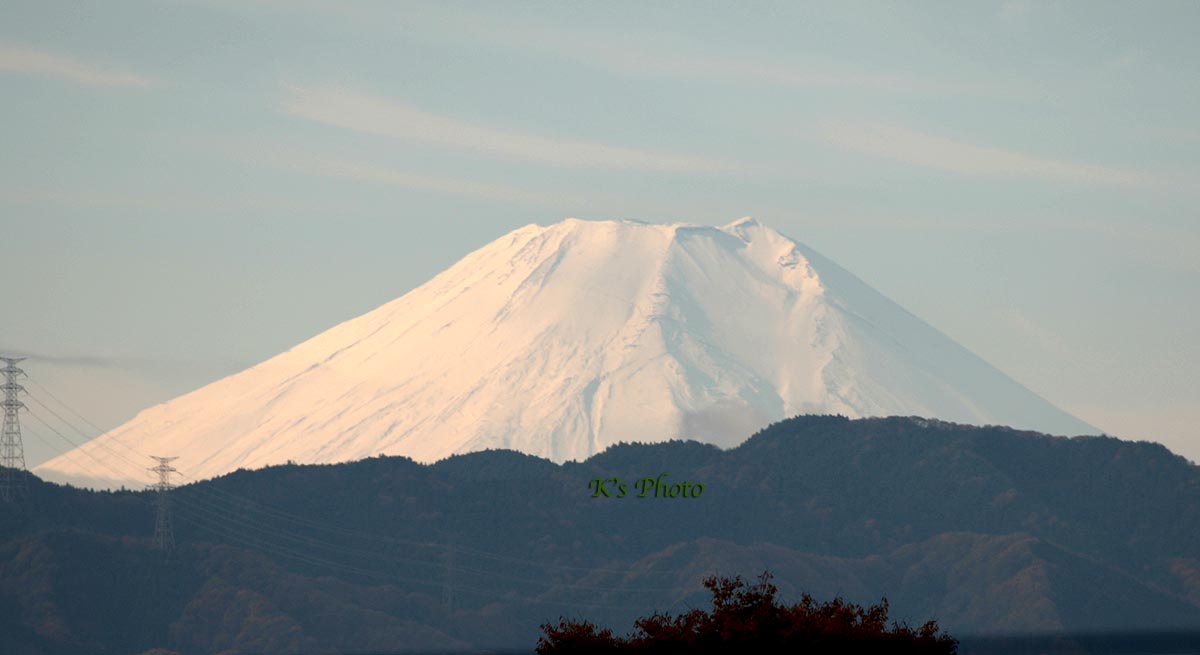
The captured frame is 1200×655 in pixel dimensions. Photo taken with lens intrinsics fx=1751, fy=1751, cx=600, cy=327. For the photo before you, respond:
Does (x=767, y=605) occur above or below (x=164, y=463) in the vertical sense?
below

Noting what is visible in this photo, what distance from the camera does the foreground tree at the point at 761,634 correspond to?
153 feet

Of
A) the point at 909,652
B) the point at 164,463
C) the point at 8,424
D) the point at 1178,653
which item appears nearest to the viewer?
the point at 909,652

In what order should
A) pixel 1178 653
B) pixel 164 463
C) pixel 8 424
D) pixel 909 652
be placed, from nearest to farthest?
1. pixel 909 652
2. pixel 8 424
3. pixel 164 463
4. pixel 1178 653

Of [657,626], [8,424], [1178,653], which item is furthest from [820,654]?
[1178,653]

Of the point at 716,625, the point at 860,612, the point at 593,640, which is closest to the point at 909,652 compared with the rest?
the point at 860,612

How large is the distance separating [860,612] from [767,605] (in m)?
2.62

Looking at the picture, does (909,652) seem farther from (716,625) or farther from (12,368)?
(12,368)

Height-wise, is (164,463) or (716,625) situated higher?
(164,463)

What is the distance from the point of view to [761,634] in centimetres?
4747

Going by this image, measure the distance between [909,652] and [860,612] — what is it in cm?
165

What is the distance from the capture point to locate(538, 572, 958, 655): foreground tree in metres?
46.6

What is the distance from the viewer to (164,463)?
172m

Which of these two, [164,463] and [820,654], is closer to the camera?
[820,654]

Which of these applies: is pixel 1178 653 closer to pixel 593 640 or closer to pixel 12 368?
pixel 12 368
